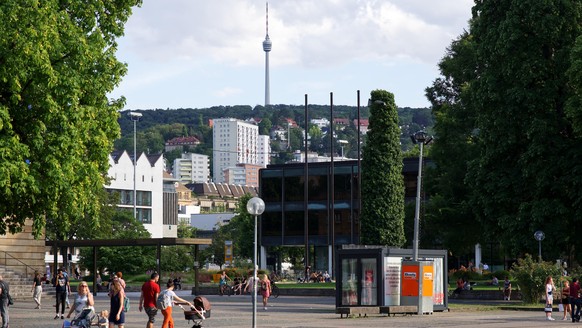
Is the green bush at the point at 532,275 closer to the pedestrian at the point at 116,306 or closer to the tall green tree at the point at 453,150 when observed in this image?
the tall green tree at the point at 453,150

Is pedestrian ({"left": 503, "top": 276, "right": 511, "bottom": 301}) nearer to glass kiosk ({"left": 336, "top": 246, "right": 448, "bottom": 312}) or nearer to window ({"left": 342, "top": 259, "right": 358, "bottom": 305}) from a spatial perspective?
glass kiosk ({"left": 336, "top": 246, "right": 448, "bottom": 312})

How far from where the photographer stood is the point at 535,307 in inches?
1807

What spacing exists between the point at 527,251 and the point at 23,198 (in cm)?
2821

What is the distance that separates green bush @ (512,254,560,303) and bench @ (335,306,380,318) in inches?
410

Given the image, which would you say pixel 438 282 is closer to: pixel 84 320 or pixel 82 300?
pixel 82 300

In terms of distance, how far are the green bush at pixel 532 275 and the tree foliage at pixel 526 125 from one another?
13.5 feet

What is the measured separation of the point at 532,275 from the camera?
4659 cm

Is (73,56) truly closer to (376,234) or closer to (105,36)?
(105,36)

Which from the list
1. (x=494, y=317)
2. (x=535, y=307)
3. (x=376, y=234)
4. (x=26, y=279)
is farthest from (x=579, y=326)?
(x=26, y=279)

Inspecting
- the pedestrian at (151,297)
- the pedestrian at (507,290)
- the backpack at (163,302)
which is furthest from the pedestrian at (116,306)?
the pedestrian at (507,290)

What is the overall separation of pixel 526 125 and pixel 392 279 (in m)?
16.0

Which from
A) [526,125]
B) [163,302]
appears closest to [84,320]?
[163,302]

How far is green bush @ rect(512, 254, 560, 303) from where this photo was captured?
4594cm

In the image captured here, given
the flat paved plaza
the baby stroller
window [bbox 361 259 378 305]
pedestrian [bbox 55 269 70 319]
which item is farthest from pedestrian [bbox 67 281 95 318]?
window [bbox 361 259 378 305]
